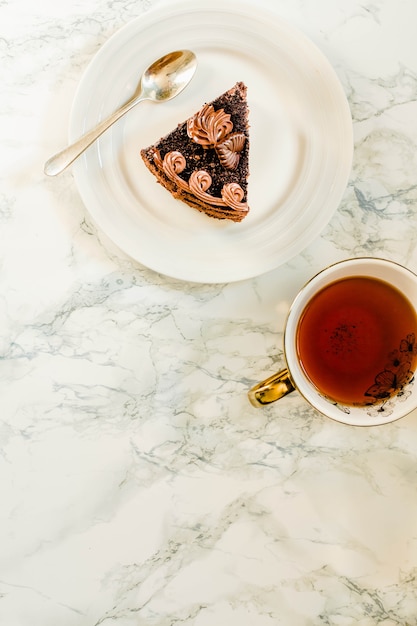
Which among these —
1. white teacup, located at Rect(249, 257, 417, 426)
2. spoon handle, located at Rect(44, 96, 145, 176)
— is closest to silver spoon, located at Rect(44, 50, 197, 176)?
spoon handle, located at Rect(44, 96, 145, 176)

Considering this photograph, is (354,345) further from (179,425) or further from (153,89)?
(153,89)

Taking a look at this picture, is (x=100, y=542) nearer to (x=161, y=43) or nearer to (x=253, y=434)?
→ (x=253, y=434)

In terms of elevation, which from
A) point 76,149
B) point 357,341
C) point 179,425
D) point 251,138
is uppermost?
point 76,149

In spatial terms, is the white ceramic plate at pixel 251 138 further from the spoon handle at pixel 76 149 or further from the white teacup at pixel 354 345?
the white teacup at pixel 354 345

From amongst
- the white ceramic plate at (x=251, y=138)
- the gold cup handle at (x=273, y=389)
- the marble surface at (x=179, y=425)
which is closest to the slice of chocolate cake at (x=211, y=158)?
the white ceramic plate at (x=251, y=138)

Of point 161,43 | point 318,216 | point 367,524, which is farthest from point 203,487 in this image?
point 161,43

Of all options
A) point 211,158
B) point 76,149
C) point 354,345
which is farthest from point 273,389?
point 76,149

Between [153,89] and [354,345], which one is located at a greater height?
[153,89]

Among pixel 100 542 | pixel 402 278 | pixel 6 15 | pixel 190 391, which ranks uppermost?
pixel 6 15
